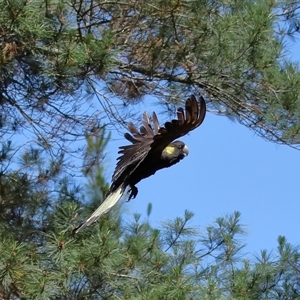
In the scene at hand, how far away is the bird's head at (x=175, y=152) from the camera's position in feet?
11.0

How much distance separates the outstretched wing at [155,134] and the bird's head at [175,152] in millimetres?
40

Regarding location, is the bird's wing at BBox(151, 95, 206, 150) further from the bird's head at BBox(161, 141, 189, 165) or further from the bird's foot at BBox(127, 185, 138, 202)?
the bird's foot at BBox(127, 185, 138, 202)

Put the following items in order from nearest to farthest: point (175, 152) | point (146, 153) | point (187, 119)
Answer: point (187, 119) → point (146, 153) → point (175, 152)

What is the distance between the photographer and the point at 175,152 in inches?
132

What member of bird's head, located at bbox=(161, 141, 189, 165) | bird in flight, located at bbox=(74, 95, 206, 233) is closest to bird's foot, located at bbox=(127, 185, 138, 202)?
bird in flight, located at bbox=(74, 95, 206, 233)

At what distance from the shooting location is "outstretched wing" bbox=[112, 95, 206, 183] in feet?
10.0

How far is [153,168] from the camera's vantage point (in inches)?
132

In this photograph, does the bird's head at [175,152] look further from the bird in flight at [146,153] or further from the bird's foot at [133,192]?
the bird's foot at [133,192]

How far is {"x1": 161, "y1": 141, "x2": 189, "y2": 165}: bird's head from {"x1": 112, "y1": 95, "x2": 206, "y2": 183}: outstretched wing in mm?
40

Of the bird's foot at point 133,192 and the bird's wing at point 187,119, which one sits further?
the bird's foot at point 133,192

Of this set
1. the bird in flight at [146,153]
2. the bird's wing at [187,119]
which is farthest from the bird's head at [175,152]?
the bird's wing at [187,119]

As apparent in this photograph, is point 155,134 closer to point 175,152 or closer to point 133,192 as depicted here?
point 175,152

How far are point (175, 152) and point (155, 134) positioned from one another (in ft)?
0.41

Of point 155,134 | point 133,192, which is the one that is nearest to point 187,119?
point 155,134
